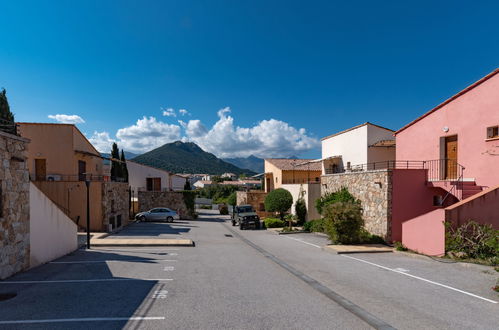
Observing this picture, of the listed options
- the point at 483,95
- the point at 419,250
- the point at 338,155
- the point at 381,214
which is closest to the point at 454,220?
the point at 419,250

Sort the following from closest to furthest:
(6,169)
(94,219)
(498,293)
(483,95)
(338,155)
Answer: (498,293), (6,169), (483,95), (94,219), (338,155)

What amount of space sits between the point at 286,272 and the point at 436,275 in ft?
15.6

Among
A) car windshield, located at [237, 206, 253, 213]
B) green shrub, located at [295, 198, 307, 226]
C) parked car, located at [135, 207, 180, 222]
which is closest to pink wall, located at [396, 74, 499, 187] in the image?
green shrub, located at [295, 198, 307, 226]

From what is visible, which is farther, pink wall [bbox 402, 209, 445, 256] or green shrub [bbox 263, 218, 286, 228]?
green shrub [bbox 263, 218, 286, 228]

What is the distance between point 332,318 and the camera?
5.94 m

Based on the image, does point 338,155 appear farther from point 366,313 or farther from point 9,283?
point 9,283

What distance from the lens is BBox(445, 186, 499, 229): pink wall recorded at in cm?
1194

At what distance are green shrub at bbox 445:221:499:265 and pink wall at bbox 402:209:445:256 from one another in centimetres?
27

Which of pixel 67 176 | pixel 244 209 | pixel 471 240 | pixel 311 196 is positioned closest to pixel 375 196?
pixel 471 240

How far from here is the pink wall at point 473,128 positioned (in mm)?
13820

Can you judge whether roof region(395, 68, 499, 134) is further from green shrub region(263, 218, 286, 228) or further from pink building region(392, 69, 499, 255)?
green shrub region(263, 218, 286, 228)

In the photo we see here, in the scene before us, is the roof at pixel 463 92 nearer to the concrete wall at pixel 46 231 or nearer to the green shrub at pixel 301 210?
the green shrub at pixel 301 210

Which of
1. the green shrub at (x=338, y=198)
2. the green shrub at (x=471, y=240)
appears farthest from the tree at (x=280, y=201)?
the green shrub at (x=471, y=240)

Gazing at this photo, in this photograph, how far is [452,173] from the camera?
624 inches
